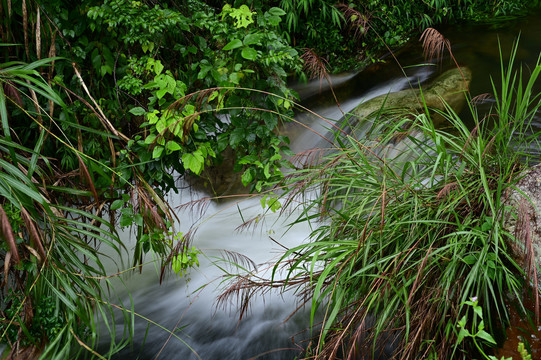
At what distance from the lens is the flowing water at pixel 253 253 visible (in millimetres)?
2434

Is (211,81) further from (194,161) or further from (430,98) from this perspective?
(430,98)

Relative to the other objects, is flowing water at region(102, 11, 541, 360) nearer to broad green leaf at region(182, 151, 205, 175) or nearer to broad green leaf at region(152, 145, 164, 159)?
broad green leaf at region(182, 151, 205, 175)

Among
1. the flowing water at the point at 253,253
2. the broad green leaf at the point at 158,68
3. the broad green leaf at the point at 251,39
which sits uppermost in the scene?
the broad green leaf at the point at 251,39

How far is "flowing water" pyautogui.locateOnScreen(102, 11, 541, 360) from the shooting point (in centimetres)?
243

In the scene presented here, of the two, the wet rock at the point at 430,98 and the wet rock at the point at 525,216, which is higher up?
the wet rock at the point at 430,98

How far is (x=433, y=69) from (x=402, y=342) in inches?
115

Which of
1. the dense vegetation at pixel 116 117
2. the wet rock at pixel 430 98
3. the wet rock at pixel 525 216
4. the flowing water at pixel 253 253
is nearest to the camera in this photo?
the wet rock at pixel 525 216

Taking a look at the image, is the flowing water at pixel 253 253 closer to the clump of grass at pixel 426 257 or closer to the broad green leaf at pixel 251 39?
the clump of grass at pixel 426 257

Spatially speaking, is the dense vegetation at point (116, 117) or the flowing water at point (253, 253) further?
the flowing water at point (253, 253)

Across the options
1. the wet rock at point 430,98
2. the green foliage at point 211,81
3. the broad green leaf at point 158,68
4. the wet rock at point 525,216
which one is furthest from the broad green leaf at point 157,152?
the wet rock at point 430,98

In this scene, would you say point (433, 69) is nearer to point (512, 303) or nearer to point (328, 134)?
point (328, 134)

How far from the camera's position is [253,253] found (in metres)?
3.10

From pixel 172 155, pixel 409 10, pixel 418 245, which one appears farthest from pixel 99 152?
pixel 409 10

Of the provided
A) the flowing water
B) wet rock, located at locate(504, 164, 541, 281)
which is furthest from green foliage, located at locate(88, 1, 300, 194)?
wet rock, located at locate(504, 164, 541, 281)
